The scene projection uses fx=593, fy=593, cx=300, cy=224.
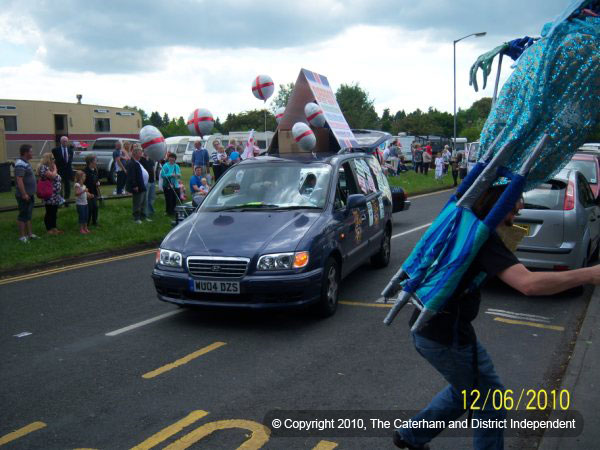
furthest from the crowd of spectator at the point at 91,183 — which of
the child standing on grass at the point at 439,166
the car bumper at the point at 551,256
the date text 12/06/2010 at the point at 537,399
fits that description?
the child standing on grass at the point at 439,166

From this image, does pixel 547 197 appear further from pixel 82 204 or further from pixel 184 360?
pixel 82 204

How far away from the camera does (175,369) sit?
17.6 ft

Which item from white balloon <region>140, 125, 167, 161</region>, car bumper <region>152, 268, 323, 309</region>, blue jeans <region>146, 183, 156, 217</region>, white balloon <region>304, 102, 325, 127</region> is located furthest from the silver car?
blue jeans <region>146, 183, 156, 217</region>

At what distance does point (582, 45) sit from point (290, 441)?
300 cm

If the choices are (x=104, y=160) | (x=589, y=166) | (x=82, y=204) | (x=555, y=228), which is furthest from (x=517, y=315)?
(x=104, y=160)

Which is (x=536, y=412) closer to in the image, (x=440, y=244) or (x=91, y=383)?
(x=440, y=244)

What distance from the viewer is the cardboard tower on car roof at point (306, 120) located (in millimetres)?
12414

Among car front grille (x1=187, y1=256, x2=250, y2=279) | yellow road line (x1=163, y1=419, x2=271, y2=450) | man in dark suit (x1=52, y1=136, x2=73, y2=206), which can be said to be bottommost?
yellow road line (x1=163, y1=419, x2=271, y2=450)

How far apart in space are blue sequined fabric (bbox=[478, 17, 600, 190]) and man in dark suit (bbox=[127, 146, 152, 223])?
12.3 meters

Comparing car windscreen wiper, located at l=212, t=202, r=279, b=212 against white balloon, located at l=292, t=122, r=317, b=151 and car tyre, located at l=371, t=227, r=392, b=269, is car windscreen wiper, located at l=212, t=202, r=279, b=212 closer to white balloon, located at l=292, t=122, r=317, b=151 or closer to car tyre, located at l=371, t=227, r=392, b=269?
car tyre, located at l=371, t=227, r=392, b=269

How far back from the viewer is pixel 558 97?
9.87ft

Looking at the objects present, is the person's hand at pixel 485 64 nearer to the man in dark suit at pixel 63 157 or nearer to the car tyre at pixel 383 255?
the car tyre at pixel 383 255

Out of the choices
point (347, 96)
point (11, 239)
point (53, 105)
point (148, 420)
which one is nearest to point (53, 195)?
point (11, 239)

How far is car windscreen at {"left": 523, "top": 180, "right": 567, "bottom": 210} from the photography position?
7854mm
